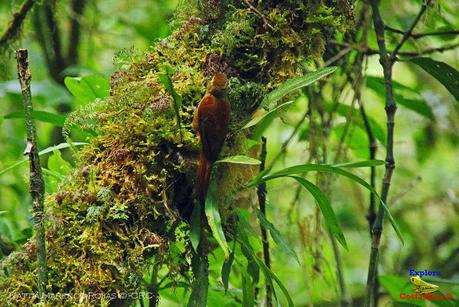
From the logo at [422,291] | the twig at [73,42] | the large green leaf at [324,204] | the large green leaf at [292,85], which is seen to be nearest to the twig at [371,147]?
the logo at [422,291]

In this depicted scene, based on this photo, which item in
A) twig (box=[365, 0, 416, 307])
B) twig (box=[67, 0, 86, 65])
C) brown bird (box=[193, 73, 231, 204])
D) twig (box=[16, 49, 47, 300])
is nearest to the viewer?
twig (box=[16, 49, 47, 300])

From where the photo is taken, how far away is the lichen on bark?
1078 mm

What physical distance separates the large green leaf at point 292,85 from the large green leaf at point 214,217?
0.18 meters

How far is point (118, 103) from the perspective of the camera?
1.19 m

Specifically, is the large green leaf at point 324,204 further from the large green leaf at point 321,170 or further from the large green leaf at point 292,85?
the large green leaf at point 292,85

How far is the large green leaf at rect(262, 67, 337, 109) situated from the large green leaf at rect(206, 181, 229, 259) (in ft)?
0.59

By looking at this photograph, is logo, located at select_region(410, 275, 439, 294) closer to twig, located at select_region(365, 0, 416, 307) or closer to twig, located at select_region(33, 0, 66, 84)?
twig, located at select_region(365, 0, 416, 307)

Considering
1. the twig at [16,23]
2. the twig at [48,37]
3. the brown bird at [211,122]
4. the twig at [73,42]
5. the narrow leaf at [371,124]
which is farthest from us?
the twig at [73,42]

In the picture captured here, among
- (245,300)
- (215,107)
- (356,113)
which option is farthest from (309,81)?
(356,113)

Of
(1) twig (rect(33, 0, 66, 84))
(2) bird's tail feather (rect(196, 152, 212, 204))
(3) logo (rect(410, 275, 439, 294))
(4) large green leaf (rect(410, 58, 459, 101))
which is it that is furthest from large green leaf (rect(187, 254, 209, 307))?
(1) twig (rect(33, 0, 66, 84))

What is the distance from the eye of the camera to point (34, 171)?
1.00m

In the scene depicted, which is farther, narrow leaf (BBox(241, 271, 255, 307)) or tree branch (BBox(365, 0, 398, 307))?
tree branch (BBox(365, 0, 398, 307))

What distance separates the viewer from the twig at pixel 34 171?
989 mm

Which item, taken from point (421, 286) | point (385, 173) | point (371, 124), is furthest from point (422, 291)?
point (371, 124)
